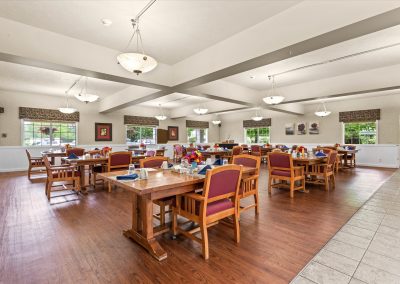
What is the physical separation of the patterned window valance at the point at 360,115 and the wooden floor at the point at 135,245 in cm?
612

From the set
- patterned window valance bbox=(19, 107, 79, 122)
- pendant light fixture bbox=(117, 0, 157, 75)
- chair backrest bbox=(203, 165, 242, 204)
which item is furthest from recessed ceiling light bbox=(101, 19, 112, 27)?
patterned window valance bbox=(19, 107, 79, 122)

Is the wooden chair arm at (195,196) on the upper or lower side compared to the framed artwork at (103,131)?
lower

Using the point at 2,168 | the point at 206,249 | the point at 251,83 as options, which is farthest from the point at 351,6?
the point at 2,168

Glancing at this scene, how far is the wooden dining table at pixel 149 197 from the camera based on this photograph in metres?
2.02

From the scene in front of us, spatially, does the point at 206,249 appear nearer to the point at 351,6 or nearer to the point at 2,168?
the point at 351,6

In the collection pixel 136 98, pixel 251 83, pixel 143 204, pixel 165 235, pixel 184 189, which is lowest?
pixel 165 235

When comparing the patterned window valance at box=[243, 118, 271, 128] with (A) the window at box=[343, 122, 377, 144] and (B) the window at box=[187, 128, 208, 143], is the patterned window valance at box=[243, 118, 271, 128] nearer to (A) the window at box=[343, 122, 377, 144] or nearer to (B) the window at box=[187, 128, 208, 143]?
(B) the window at box=[187, 128, 208, 143]

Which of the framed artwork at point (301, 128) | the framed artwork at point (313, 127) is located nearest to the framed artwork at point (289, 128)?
the framed artwork at point (301, 128)

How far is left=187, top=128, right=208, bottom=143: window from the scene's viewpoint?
12.6 meters

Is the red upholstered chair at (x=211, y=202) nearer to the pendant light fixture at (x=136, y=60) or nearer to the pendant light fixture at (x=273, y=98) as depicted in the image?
the pendant light fixture at (x=136, y=60)

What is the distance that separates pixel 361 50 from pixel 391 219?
3150 millimetres

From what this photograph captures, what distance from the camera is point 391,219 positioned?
2.98m

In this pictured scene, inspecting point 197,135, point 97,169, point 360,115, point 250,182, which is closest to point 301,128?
point 360,115

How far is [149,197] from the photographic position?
6.64ft
